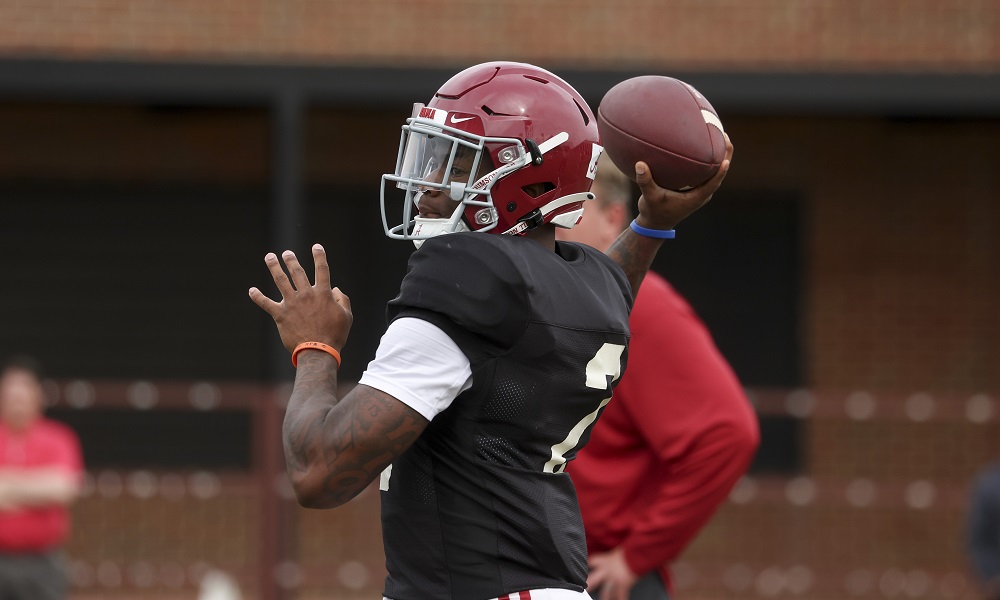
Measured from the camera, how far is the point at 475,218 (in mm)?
2951

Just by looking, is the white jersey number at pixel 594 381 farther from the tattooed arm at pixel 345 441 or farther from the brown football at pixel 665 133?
the brown football at pixel 665 133

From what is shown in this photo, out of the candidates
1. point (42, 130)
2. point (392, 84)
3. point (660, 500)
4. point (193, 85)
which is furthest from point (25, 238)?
point (660, 500)

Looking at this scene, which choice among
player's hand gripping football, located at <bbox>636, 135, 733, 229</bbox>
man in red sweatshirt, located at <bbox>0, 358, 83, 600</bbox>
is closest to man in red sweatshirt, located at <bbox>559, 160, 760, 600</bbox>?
player's hand gripping football, located at <bbox>636, 135, 733, 229</bbox>

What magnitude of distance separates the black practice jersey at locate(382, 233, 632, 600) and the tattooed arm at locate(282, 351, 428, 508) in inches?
5.7

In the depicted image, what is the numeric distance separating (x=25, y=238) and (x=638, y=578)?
27.7 feet

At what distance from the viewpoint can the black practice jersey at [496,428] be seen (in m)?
2.74

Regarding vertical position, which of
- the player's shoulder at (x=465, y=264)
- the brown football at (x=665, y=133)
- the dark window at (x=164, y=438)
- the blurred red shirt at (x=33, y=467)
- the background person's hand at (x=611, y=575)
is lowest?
the dark window at (x=164, y=438)

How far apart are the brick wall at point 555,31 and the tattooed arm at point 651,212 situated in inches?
299

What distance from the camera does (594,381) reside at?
2.94 metres

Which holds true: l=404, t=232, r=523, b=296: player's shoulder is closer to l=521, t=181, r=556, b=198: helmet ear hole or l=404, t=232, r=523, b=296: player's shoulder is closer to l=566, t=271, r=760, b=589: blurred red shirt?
l=521, t=181, r=556, b=198: helmet ear hole

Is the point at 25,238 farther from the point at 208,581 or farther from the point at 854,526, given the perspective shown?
the point at 854,526

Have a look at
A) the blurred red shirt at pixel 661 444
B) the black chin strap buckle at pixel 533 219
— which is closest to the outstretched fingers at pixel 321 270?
the black chin strap buckle at pixel 533 219

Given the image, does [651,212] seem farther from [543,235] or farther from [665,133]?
[543,235]

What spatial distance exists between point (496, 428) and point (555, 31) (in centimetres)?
872
